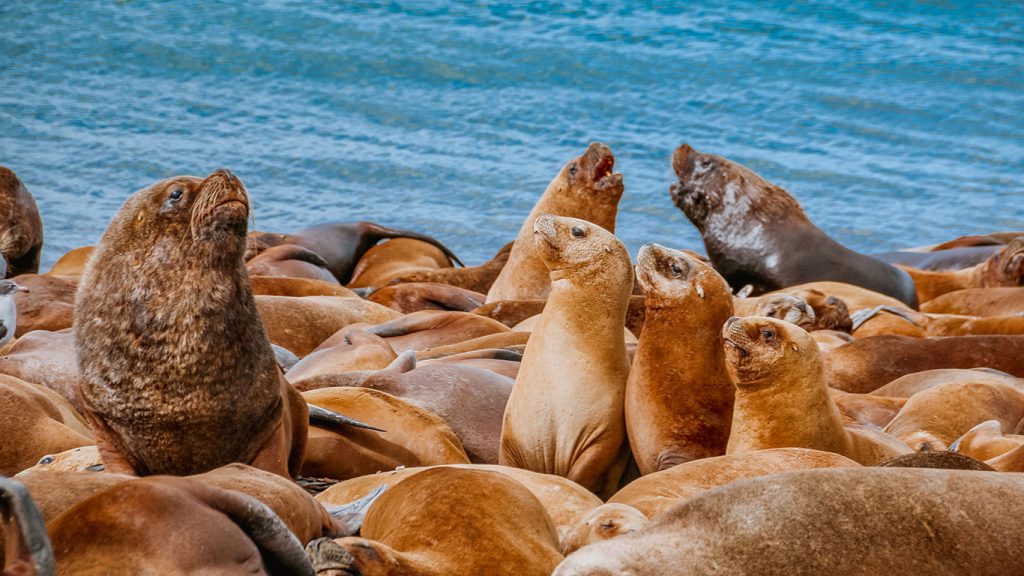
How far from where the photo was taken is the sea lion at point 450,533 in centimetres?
283

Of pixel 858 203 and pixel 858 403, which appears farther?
pixel 858 203

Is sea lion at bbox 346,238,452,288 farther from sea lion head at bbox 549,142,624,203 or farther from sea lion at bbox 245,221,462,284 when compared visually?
sea lion head at bbox 549,142,624,203

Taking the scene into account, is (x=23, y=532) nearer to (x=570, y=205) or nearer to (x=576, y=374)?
(x=576, y=374)

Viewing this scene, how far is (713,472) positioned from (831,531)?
53.3 inches

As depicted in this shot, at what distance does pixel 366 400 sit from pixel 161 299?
1349mm

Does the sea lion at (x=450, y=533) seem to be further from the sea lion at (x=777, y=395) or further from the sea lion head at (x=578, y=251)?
the sea lion head at (x=578, y=251)

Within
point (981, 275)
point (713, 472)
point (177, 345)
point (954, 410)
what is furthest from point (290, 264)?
point (713, 472)

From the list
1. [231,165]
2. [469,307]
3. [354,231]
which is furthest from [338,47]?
[469,307]

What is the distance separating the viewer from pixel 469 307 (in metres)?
9.34

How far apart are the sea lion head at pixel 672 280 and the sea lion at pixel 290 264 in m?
5.23

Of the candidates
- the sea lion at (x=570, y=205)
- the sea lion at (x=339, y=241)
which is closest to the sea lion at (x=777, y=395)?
the sea lion at (x=570, y=205)

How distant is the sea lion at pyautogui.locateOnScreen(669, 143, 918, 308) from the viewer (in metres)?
10.6

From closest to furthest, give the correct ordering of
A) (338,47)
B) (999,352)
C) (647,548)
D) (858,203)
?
(647,548), (999,352), (858,203), (338,47)

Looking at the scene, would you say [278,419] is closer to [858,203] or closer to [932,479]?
[932,479]
